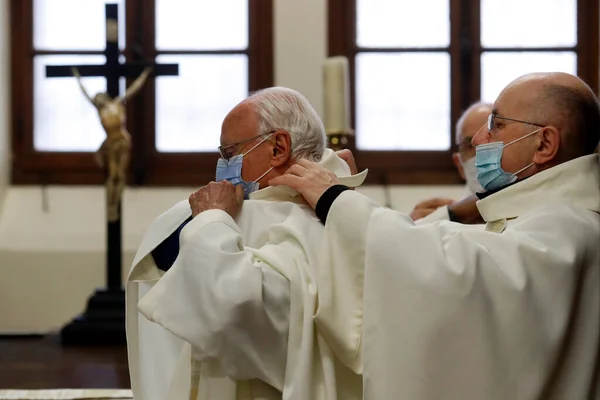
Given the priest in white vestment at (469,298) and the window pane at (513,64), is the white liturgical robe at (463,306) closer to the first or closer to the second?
the priest in white vestment at (469,298)

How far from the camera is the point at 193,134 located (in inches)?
276

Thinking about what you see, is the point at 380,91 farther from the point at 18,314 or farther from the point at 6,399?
the point at 6,399

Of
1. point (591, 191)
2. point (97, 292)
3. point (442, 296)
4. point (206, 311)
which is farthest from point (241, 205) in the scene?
point (97, 292)

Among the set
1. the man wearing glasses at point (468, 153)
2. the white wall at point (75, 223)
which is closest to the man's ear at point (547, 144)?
the man wearing glasses at point (468, 153)

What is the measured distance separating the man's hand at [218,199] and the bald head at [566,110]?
0.75 m

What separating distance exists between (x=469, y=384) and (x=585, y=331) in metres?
0.29

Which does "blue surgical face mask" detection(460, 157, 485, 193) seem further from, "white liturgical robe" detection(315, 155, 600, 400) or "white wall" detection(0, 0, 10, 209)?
"white wall" detection(0, 0, 10, 209)

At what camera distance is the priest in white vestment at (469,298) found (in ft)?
6.23

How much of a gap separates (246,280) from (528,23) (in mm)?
5559

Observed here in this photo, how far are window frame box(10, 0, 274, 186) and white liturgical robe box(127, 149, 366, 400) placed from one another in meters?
4.75

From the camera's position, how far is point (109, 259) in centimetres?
594

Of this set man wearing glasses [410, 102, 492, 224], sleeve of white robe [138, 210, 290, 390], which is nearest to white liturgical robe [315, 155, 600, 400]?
sleeve of white robe [138, 210, 290, 390]

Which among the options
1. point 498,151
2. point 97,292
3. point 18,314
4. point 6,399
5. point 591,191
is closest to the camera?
point 591,191

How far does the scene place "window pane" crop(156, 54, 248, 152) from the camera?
698 centimetres
